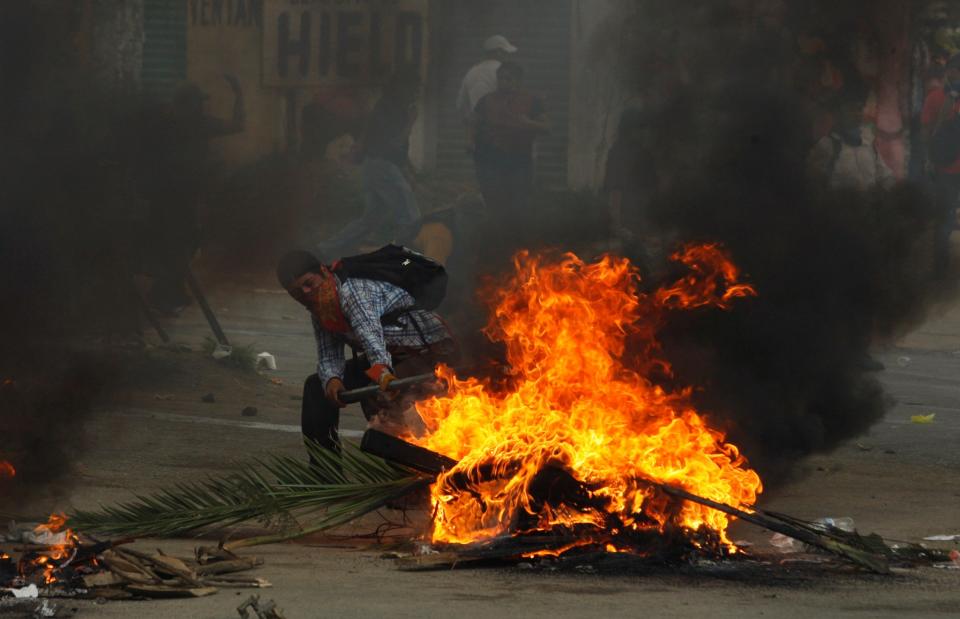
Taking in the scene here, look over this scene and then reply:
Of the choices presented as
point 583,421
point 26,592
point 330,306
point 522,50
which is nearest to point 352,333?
point 330,306

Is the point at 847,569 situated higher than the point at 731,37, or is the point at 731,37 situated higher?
the point at 731,37

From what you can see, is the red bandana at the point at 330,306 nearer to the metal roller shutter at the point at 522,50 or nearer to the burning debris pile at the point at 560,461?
the burning debris pile at the point at 560,461

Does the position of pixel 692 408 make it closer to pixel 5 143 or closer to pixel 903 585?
pixel 903 585

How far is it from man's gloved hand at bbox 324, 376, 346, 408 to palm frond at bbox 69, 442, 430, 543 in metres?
0.64

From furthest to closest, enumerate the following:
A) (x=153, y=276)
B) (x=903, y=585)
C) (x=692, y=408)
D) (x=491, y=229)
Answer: (x=153, y=276), (x=491, y=229), (x=692, y=408), (x=903, y=585)

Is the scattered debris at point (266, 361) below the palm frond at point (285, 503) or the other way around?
below

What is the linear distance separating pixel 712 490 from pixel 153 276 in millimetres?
5850

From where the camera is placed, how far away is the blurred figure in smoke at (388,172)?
659 inches

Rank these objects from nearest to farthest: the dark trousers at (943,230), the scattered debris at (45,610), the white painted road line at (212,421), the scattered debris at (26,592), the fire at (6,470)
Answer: the scattered debris at (45,610), the scattered debris at (26,592), the fire at (6,470), the dark trousers at (943,230), the white painted road line at (212,421)

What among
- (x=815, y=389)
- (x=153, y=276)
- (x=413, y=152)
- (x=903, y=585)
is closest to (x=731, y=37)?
(x=815, y=389)

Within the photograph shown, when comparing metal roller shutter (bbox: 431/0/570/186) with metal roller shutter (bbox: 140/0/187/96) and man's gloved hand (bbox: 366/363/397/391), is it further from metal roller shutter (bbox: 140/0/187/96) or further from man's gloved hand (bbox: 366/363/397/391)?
man's gloved hand (bbox: 366/363/397/391)

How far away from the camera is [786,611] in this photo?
596 centimetres

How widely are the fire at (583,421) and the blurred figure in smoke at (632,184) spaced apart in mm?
539

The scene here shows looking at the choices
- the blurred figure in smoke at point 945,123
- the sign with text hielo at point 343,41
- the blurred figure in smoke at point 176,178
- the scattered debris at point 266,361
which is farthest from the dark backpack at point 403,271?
the sign with text hielo at point 343,41
